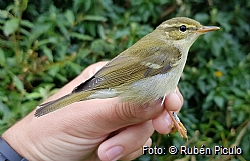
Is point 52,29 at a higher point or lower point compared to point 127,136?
higher

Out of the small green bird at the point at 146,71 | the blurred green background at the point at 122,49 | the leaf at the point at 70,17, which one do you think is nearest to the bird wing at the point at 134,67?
the small green bird at the point at 146,71

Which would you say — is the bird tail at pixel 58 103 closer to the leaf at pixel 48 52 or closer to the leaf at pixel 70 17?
the leaf at pixel 48 52

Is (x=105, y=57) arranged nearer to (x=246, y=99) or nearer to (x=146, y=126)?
(x=146, y=126)

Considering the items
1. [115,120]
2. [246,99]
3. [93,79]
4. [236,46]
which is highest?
[93,79]

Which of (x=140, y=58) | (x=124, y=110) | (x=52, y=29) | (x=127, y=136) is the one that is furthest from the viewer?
(x=52, y=29)

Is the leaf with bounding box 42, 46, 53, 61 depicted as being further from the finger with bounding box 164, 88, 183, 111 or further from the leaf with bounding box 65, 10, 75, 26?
the finger with bounding box 164, 88, 183, 111

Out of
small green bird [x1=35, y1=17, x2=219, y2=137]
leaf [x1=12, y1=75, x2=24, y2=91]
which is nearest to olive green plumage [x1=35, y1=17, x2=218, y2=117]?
small green bird [x1=35, y1=17, x2=219, y2=137]

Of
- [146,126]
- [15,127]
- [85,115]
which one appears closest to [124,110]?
[85,115]
